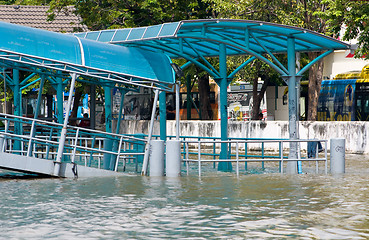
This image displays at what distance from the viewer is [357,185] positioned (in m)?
16.9

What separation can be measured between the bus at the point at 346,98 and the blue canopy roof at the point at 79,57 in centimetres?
1973

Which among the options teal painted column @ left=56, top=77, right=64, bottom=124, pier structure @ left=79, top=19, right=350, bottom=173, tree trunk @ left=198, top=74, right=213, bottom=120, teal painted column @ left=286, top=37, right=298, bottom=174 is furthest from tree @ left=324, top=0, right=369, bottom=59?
tree trunk @ left=198, top=74, right=213, bottom=120

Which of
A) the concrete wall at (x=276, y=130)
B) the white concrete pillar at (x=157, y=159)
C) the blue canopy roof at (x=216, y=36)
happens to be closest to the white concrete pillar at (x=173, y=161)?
the white concrete pillar at (x=157, y=159)

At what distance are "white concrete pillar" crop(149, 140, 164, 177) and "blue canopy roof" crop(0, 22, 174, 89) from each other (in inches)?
70.7

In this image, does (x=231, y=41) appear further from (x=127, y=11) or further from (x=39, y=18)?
(x=39, y=18)

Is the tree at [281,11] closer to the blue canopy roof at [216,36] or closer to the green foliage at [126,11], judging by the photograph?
the green foliage at [126,11]

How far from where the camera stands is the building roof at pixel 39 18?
3450 centimetres

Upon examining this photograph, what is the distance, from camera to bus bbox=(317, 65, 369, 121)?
36750 mm

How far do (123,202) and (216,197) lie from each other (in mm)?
2086

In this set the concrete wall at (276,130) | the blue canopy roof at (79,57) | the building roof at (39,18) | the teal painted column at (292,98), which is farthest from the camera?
the building roof at (39,18)

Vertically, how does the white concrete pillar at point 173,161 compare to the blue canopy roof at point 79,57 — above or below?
below

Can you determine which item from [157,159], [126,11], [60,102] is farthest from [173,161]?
[126,11]

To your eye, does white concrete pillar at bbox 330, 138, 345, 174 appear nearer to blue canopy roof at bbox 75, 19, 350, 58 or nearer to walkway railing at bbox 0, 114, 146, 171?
blue canopy roof at bbox 75, 19, 350, 58

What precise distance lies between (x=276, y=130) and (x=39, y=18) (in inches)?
543
